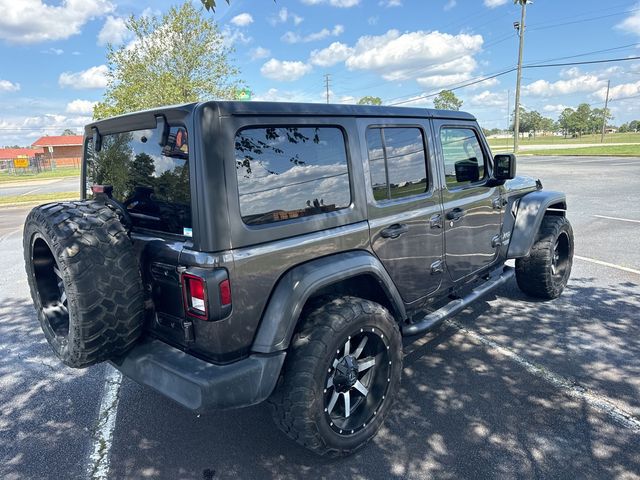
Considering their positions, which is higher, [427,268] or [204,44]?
[204,44]

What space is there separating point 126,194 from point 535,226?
12.0 ft

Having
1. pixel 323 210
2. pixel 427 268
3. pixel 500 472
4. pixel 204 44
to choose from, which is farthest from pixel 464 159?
pixel 204 44

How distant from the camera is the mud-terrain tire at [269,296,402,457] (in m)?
2.33

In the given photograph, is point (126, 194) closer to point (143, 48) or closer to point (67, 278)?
point (67, 278)

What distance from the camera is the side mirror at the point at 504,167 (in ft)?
12.7

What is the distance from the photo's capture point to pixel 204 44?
17.6m

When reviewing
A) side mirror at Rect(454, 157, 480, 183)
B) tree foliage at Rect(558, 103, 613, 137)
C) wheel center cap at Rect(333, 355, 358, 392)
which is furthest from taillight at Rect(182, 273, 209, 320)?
tree foliage at Rect(558, 103, 613, 137)

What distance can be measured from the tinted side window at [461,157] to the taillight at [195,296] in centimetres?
221

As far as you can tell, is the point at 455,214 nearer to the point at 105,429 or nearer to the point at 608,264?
the point at 105,429

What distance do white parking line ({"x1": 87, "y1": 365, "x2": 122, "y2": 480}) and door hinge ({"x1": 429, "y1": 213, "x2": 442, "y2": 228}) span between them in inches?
102

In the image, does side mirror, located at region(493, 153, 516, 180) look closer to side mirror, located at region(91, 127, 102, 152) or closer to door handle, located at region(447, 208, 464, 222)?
door handle, located at region(447, 208, 464, 222)

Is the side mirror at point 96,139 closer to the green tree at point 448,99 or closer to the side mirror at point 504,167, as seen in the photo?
the side mirror at point 504,167

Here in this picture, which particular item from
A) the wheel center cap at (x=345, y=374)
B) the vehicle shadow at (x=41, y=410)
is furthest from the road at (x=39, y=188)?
the wheel center cap at (x=345, y=374)

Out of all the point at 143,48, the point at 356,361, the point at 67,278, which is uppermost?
the point at 143,48
